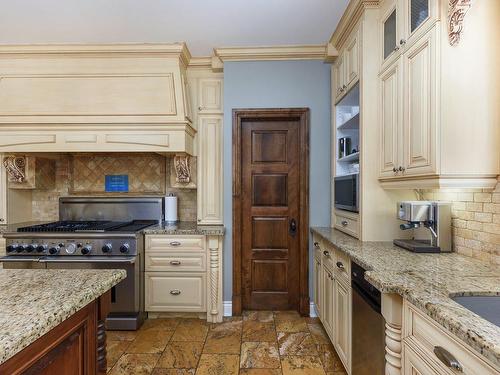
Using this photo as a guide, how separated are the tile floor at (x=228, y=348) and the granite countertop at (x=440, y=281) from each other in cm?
97

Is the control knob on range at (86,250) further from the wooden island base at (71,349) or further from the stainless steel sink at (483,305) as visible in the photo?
the stainless steel sink at (483,305)

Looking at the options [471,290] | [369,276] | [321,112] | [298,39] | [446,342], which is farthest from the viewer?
[321,112]

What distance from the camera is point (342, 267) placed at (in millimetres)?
2008

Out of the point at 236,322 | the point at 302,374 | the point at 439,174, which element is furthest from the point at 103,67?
the point at 302,374

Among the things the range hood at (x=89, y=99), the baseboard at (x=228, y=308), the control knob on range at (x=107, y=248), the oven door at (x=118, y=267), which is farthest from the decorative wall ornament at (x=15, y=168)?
the baseboard at (x=228, y=308)

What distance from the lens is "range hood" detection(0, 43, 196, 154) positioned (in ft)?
9.52

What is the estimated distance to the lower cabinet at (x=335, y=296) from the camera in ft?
6.32

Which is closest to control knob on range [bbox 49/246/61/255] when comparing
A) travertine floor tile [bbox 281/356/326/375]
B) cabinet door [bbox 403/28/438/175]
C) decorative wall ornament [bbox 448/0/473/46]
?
travertine floor tile [bbox 281/356/326/375]

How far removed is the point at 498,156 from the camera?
4.94ft

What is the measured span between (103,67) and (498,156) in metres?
3.21

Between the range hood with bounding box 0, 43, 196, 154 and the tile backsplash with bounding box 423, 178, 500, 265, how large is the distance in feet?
7.37

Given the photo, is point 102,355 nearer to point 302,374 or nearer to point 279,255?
point 302,374

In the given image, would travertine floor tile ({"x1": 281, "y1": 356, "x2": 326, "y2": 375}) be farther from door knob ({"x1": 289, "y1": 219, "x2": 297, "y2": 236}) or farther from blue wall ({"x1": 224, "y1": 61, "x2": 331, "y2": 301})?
door knob ({"x1": 289, "y1": 219, "x2": 297, "y2": 236})

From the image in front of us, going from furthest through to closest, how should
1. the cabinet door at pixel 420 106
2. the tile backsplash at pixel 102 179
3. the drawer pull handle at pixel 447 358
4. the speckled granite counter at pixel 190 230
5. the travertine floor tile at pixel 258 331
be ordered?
the tile backsplash at pixel 102 179 → the speckled granite counter at pixel 190 230 → the travertine floor tile at pixel 258 331 → the cabinet door at pixel 420 106 → the drawer pull handle at pixel 447 358
